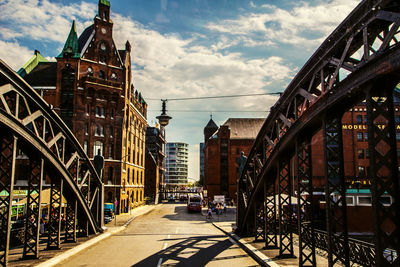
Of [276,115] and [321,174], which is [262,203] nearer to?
[276,115]

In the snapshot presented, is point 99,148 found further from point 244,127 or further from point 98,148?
point 244,127

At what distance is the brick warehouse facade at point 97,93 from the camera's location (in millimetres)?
41375

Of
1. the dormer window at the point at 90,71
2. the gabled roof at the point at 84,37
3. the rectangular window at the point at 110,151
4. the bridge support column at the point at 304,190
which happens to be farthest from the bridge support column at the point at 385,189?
the gabled roof at the point at 84,37

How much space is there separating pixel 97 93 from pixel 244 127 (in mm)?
44254

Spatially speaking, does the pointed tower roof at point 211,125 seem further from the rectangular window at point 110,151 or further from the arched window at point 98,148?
the arched window at point 98,148

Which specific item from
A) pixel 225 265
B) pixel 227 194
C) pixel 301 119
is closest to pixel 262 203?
pixel 225 265

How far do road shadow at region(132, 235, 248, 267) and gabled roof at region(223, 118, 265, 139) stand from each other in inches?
2240

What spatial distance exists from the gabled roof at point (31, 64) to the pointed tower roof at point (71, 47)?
6.52 m

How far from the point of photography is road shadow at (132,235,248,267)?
44.2 ft

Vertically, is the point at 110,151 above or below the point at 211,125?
below

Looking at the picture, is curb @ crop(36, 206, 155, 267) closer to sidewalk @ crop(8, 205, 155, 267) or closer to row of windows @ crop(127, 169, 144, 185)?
sidewalk @ crop(8, 205, 155, 267)

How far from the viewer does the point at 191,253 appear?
1573cm

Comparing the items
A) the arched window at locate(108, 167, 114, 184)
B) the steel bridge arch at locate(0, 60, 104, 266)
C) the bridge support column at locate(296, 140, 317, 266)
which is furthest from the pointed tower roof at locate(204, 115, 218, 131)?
the bridge support column at locate(296, 140, 317, 266)

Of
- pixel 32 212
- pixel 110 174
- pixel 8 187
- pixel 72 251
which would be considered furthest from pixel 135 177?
pixel 8 187
